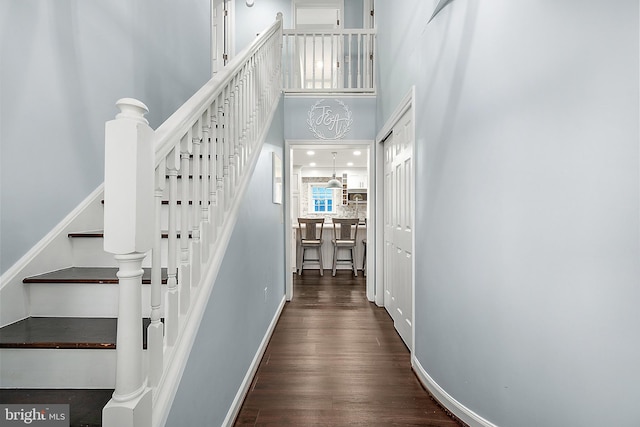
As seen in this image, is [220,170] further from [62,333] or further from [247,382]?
[247,382]

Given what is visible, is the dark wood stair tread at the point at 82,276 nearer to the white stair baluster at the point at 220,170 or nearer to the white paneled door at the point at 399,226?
the white stair baluster at the point at 220,170

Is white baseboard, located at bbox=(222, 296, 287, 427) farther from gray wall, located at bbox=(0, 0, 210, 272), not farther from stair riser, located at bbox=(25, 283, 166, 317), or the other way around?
gray wall, located at bbox=(0, 0, 210, 272)

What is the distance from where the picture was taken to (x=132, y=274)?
2.38 feet

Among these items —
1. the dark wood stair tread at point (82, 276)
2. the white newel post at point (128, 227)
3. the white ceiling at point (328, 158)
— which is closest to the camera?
the white newel post at point (128, 227)

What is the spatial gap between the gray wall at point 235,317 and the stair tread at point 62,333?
0.81 ft

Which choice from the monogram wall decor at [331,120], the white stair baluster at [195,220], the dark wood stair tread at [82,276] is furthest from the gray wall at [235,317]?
the monogram wall decor at [331,120]

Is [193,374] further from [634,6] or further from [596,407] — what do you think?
[634,6]

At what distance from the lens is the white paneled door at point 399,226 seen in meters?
2.50

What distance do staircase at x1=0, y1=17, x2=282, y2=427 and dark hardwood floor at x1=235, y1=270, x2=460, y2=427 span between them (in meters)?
0.92

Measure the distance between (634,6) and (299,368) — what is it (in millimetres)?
2403

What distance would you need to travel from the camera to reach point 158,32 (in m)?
2.40

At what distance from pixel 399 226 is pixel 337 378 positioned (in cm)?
141

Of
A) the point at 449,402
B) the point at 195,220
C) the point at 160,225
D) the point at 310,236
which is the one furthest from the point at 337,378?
the point at 310,236

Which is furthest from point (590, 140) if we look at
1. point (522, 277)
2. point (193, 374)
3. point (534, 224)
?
point (193, 374)
